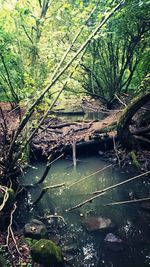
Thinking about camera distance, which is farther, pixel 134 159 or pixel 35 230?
pixel 134 159

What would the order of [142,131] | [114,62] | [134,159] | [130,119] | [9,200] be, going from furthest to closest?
[114,62] → [142,131] → [130,119] → [134,159] → [9,200]

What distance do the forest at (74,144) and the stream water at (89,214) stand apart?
0.08ft

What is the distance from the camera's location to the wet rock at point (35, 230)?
21.5 feet

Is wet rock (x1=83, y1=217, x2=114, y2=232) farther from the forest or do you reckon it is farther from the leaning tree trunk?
the leaning tree trunk

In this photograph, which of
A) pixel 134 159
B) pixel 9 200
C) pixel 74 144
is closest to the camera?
pixel 9 200

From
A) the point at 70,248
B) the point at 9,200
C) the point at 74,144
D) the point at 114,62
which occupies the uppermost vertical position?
the point at 114,62

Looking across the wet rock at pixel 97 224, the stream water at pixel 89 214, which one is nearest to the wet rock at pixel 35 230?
the stream water at pixel 89 214

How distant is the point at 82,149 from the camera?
1210 centimetres

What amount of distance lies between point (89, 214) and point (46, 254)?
7.24 ft

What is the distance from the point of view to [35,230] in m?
6.62

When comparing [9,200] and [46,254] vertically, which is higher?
[9,200]

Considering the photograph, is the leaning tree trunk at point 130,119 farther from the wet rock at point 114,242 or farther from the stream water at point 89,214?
the wet rock at point 114,242

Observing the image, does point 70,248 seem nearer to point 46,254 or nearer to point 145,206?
point 46,254

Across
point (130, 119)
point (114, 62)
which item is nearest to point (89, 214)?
point (130, 119)
